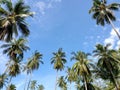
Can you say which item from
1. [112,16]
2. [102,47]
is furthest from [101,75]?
[112,16]

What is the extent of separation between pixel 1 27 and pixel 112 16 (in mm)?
26399

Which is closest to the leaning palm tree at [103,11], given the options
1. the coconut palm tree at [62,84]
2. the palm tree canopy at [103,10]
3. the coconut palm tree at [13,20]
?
the palm tree canopy at [103,10]

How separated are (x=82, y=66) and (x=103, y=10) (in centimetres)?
1395

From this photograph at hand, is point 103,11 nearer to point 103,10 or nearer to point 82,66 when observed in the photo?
point 103,10

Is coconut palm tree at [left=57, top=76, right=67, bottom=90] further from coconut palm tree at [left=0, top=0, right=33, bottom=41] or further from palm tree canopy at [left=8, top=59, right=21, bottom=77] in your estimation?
coconut palm tree at [left=0, top=0, right=33, bottom=41]

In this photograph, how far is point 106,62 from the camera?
168 ft

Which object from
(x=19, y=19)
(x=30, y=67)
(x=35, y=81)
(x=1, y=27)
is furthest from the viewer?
(x=35, y=81)

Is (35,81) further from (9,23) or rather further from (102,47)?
(9,23)

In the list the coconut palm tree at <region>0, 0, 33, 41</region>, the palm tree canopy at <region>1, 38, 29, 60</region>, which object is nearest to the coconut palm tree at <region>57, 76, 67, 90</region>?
the palm tree canopy at <region>1, 38, 29, 60</region>

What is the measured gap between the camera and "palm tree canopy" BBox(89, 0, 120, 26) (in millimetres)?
44969

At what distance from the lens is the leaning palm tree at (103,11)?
44916mm

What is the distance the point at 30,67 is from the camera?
6681 centimetres

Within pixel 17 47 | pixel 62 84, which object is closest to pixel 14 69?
pixel 17 47

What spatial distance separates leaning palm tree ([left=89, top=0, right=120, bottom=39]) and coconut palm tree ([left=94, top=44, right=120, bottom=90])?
7705mm
